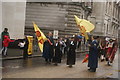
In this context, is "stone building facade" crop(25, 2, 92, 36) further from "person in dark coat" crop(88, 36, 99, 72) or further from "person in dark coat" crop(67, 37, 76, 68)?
"person in dark coat" crop(88, 36, 99, 72)

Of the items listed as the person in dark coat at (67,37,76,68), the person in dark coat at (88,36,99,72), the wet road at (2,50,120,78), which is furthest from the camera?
the person in dark coat at (67,37,76,68)

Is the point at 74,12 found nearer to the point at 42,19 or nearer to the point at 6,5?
the point at 42,19

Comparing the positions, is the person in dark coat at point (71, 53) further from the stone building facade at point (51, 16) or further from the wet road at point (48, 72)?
the stone building facade at point (51, 16)

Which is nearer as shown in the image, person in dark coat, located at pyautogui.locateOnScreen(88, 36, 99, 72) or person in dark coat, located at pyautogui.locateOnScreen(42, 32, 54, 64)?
person in dark coat, located at pyautogui.locateOnScreen(88, 36, 99, 72)

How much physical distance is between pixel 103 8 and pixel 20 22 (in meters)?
31.6

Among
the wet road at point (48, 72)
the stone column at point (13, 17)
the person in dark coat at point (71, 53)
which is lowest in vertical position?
the wet road at point (48, 72)

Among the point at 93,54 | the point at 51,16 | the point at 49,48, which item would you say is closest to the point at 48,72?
the point at 93,54

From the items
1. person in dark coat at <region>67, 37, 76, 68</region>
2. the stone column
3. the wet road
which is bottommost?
the wet road

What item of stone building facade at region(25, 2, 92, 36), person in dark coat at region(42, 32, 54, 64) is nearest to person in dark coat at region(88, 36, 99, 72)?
person in dark coat at region(42, 32, 54, 64)

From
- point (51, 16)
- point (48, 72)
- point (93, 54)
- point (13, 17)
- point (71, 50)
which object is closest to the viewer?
point (48, 72)

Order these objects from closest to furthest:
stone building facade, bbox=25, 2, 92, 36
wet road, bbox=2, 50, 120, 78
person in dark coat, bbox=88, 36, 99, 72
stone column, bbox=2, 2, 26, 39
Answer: wet road, bbox=2, 50, 120, 78 → person in dark coat, bbox=88, 36, 99, 72 → stone column, bbox=2, 2, 26, 39 → stone building facade, bbox=25, 2, 92, 36

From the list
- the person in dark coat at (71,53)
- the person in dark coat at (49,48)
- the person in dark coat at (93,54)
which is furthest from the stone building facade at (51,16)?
the person in dark coat at (93,54)

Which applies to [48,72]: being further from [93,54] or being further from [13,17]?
[13,17]

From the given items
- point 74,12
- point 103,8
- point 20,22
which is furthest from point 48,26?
point 103,8
